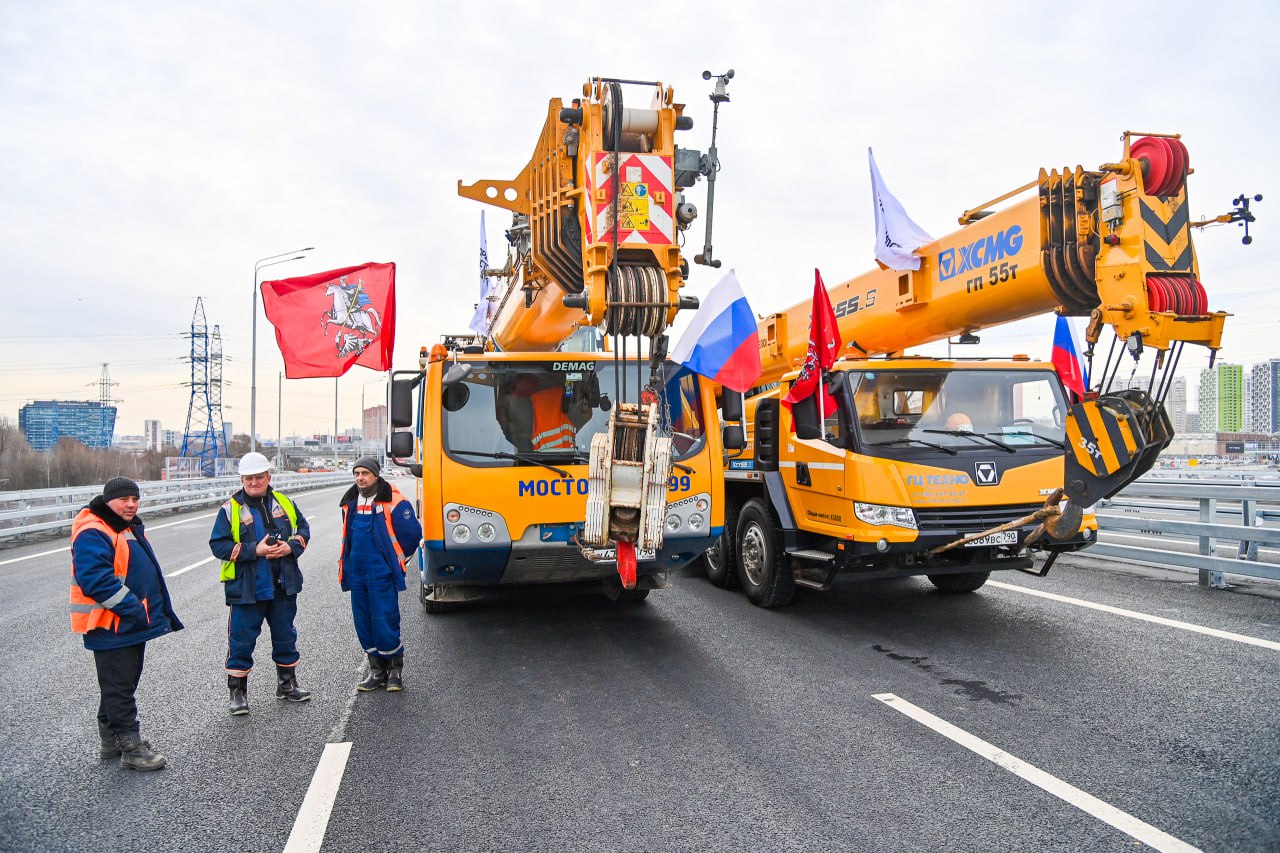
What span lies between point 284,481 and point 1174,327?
36.8 metres

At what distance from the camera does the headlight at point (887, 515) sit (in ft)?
20.3

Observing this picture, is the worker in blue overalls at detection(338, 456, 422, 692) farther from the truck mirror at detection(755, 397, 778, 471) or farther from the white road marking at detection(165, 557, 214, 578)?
the white road marking at detection(165, 557, 214, 578)

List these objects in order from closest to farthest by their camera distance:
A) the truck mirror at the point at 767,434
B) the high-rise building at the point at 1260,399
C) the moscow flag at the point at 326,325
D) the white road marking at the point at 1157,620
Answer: the white road marking at the point at 1157,620, the moscow flag at the point at 326,325, the truck mirror at the point at 767,434, the high-rise building at the point at 1260,399

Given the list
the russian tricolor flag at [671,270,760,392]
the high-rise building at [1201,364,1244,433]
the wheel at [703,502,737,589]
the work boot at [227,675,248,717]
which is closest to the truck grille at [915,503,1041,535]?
the russian tricolor flag at [671,270,760,392]

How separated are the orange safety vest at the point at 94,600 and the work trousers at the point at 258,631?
76 centimetres

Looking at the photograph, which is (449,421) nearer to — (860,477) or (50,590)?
(860,477)

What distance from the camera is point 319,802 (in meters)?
3.59

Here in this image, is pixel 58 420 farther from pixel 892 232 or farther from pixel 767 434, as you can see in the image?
pixel 892 232

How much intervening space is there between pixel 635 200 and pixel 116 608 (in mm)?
3592

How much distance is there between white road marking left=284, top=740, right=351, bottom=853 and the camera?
3232mm

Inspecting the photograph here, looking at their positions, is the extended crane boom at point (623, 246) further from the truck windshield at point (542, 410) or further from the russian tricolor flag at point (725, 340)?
the truck windshield at point (542, 410)

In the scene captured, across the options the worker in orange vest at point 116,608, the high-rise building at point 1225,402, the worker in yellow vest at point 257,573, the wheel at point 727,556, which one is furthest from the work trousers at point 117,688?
the high-rise building at point 1225,402

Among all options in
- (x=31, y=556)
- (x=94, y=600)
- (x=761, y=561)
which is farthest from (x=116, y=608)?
(x=31, y=556)

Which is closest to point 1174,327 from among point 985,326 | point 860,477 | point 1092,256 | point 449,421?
point 1092,256
